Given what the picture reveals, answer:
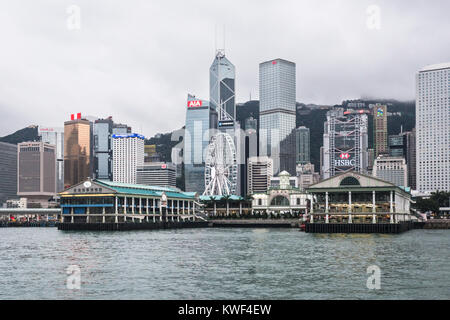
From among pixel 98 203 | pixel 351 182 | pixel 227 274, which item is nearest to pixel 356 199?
pixel 351 182

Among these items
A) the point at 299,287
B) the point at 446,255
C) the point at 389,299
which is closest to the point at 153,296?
the point at 299,287

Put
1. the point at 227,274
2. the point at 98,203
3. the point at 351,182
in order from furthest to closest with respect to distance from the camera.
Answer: the point at 98,203 → the point at 351,182 → the point at 227,274

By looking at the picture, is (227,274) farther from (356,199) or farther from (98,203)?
(98,203)

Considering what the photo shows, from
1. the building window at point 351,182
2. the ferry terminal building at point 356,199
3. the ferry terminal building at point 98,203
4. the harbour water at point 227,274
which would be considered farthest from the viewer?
the ferry terminal building at point 98,203

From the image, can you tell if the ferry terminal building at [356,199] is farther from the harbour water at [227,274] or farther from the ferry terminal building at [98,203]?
the ferry terminal building at [98,203]

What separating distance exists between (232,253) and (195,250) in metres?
7.77

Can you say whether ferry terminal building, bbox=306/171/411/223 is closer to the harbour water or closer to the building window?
the building window

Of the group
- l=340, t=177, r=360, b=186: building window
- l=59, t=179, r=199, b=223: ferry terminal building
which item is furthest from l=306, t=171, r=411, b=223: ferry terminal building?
l=59, t=179, r=199, b=223: ferry terminal building

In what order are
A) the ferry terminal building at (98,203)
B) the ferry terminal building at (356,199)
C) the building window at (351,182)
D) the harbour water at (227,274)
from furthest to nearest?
the ferry terminal building at (98,203) → the building window at (351,182) → the ferry terminal building at (356,199) → the harbour water at (227,274)

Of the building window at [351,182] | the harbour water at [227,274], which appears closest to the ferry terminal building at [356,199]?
the building window at [351,182]

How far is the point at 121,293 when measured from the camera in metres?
46.5

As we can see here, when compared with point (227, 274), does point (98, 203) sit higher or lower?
higher

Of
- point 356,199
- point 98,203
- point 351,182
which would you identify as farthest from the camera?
point 98,203
